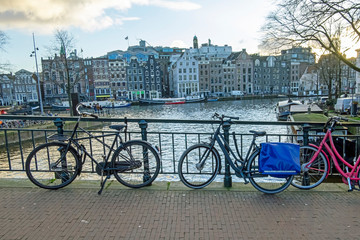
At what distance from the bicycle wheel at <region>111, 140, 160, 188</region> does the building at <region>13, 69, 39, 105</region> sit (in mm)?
84276

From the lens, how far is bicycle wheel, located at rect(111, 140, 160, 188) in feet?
14.1

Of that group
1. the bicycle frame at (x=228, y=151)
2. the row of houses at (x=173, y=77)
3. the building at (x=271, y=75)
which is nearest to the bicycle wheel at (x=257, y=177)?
the bicycle frame at (x=228, y=151)

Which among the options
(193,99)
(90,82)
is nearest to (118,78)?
(90,82)

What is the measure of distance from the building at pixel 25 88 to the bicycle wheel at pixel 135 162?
84276 mm

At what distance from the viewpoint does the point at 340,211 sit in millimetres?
3582

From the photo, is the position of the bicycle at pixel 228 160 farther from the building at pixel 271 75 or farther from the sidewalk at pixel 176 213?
the building at pixel 271 75

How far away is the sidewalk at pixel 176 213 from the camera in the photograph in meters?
3.10

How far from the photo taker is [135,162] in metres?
4.41

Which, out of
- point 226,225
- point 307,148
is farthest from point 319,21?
point 226,225

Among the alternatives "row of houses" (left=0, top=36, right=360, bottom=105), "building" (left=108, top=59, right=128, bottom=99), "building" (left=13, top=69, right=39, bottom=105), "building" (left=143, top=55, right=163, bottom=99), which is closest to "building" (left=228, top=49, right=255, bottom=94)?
"row of houses" (left=0, top=36, right=360, bottom=105)

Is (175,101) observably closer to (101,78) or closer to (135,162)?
(101,78)

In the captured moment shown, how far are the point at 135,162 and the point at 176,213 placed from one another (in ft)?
4.02

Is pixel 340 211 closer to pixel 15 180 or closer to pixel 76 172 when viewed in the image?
pixel 76 172

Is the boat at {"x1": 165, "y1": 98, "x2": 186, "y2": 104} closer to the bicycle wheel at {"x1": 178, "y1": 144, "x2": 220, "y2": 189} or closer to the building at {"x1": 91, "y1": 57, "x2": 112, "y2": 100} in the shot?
the building at {"x1": 91, "y1": 57, "x2": 112, "y2": 100}
